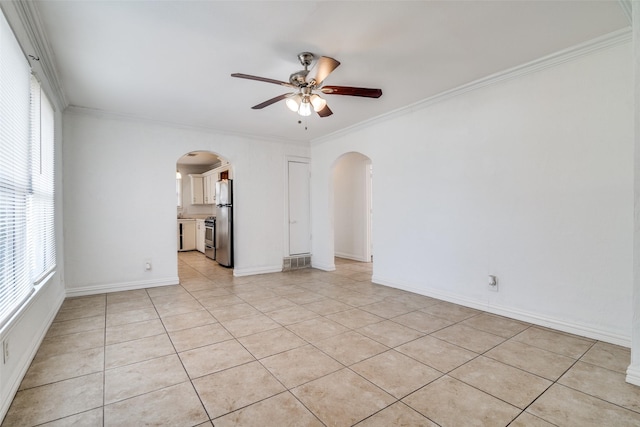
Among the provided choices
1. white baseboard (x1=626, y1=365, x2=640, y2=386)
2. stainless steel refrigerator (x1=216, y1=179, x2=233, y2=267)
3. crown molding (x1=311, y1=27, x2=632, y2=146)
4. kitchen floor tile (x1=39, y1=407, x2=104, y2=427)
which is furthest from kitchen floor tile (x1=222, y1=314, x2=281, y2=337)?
crown molding (x1=311, y1=27, x2=632, y2=146)

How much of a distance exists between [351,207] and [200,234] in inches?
157

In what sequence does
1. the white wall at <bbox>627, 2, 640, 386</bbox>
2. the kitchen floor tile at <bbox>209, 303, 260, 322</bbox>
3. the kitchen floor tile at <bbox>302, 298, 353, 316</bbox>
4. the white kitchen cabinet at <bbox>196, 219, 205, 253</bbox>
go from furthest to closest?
the white kitchen cabinet at <bbox>196, 219, 205, 253</bbox> → the kitchen floor tile at <bbox>302, 298, 353, 316</bbox> → the kitchen floor tile at <bbox>209, 303, 260, 322</bbox> → the white wall at <bbox>627, 2, 640, 386</bbox>

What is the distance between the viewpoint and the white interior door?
19.2 feet

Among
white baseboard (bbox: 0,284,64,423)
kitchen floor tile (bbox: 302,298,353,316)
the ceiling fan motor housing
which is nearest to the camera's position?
white baseboard (bbox: 0,284,64,423)

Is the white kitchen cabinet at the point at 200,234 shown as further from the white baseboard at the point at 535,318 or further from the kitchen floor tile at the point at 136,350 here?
the white baseboard at the point at 535,318

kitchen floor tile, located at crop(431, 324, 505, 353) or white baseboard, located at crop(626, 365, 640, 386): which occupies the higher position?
white baseboard, located at crop(626, 365, 640, 386)

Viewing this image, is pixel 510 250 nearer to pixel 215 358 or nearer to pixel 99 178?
pixel 215 358

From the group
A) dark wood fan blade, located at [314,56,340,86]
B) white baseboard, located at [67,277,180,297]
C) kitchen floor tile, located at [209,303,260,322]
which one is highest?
dark wood fan blade, located at [314,56,340,86]

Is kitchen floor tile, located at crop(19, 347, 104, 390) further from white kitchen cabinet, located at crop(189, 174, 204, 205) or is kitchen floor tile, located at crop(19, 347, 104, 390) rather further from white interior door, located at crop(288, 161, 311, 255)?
white kitchen cabinet, located at crop(189, 174, 204, 205)

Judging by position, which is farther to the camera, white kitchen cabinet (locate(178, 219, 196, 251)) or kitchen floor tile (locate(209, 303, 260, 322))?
white kitchen cabinet (locate(178, 219, 196, 251))

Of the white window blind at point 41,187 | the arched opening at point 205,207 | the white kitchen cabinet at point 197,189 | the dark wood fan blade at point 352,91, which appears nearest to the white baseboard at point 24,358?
the white window blind at point 41,187

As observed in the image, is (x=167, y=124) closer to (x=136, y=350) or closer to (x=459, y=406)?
(x=136, y=350)

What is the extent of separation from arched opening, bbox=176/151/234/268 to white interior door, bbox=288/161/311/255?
1.10 metres

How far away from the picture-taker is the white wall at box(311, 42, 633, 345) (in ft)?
8.26
